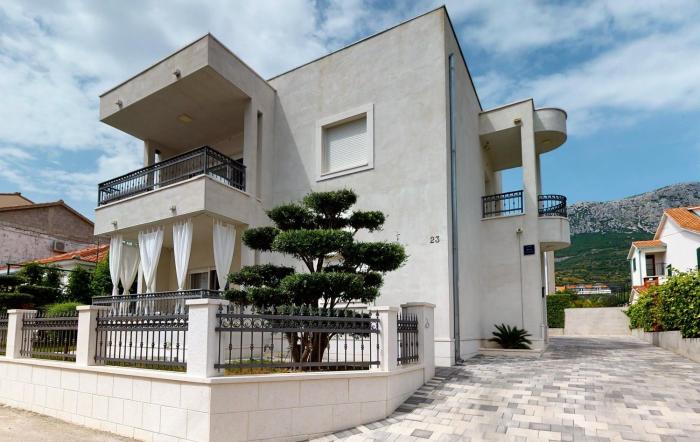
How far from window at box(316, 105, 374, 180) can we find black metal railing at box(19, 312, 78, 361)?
21.4 ft

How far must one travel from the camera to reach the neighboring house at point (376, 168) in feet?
33.5

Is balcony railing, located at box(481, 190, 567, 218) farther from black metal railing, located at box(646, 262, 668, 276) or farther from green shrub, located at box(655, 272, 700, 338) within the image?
black metal railing, located at box(646, 262, 668, 276)

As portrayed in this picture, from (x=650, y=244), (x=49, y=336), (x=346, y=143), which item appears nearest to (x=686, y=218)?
(x=650, y=244)

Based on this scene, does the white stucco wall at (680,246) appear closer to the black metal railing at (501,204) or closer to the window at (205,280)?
the black metal railing at (501,204)

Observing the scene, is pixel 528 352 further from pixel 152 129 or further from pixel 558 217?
pixel 152 129

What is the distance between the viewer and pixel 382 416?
616cm

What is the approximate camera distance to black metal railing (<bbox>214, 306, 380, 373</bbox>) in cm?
550

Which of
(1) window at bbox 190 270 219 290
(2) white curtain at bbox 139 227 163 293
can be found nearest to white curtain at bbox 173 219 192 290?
(2) white curtain at bbox 139 227 163 293

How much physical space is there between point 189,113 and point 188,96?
0.96 meters

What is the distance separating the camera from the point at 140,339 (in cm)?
654

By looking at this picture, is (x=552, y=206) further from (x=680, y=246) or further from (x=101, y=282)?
(x=680, y=246)

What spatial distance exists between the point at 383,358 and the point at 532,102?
9019 millimetres

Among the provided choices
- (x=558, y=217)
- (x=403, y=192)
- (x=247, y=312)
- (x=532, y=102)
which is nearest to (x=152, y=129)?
(x=403, y=192)

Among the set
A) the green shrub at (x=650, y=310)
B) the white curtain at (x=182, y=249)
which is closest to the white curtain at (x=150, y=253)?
the white curtain at (x=182, y=249)
